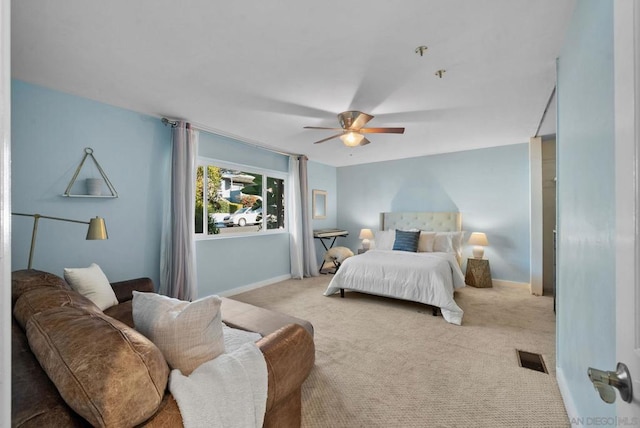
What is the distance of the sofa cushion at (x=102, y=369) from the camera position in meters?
0.78

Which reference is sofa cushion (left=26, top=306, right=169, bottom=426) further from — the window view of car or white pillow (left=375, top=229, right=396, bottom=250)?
white pillow (left=375, top=229, right=396, bottom=250)

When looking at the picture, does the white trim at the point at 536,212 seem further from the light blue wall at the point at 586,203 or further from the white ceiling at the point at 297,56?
the light blue wall at the point at 586,203

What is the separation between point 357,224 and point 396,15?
492cm

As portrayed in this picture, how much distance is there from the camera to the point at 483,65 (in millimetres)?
2158

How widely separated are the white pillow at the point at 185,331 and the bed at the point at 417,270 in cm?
274

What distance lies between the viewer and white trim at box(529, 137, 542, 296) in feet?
13.6

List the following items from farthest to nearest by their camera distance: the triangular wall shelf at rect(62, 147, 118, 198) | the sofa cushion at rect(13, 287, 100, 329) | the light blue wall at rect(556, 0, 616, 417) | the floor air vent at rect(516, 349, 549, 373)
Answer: the triangular wall shelf at rect(62, 147, 118, 198), the floor air vent at rect(516, 349, 549, 373), the sofa cushion at rect(13, 287, 100, 329), the light blue wall at rect(556, 0, 616, 417)

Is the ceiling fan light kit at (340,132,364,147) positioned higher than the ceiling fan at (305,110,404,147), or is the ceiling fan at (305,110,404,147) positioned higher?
the ceiling fan at (305,110,404,147)


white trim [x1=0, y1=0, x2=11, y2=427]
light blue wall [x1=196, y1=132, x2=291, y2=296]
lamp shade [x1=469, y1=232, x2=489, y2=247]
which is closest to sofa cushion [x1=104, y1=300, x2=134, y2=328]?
light blue wall [x1=196, y1=132, x2=291, y2=296]

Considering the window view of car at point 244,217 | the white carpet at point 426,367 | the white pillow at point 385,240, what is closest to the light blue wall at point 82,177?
the window view of car at point 244,217

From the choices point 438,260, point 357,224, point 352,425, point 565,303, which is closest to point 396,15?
point 565,303

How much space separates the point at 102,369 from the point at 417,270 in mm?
3274

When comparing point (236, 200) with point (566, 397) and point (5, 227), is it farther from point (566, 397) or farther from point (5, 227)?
point (566, 397)

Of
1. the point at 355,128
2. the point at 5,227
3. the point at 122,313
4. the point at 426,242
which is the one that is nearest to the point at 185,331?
the point at 5,227
